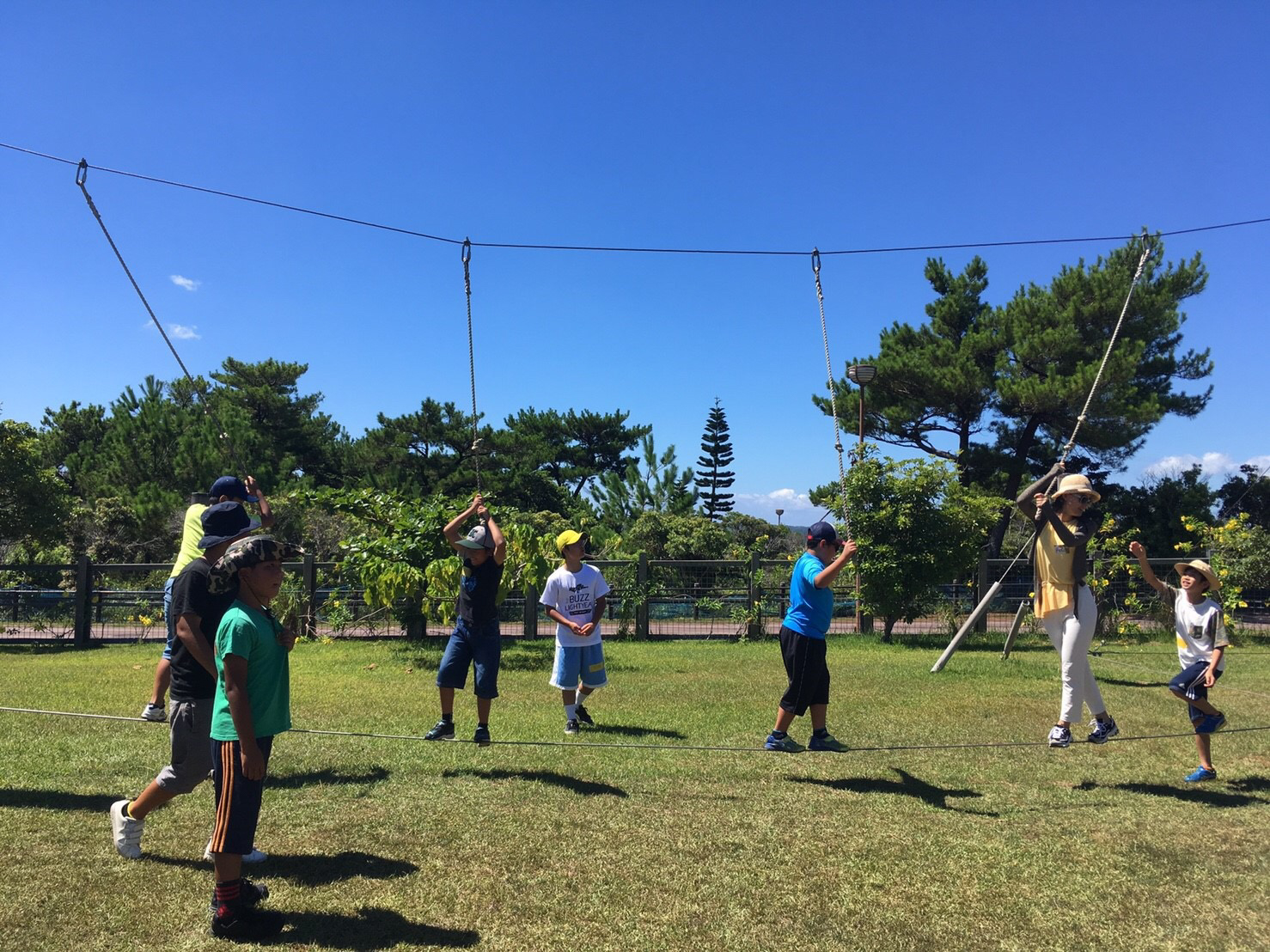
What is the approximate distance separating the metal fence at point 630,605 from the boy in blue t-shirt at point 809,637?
391 inches

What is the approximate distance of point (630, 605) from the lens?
55.2 ft

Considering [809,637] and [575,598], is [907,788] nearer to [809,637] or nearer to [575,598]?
[809,637]

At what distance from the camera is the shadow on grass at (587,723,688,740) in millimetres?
Answer: 7309

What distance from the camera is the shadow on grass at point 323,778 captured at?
5617 mm

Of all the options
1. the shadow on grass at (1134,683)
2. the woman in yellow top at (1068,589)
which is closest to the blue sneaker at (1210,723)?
the woman in yellow top at (1068,589)

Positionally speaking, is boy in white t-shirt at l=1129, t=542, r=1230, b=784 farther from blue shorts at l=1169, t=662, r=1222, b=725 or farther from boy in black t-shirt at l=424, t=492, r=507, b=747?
boy in black t-shirt at l=424, t=492, r=507, b=747

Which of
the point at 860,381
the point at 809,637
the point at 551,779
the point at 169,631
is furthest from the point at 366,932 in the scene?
the point at 860,381

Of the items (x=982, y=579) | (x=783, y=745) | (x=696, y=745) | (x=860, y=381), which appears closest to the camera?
(x=783, y=745)

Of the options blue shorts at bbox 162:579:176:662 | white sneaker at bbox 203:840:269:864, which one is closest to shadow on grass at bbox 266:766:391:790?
blue shorts at bbox 162:579:176:662

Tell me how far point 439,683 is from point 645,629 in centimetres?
1093

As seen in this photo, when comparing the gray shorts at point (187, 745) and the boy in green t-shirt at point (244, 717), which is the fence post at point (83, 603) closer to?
the gray shorts at point (187, 745)

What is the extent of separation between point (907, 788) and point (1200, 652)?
2.41 meters

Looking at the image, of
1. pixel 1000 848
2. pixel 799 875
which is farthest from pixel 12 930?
pixel 1000 848

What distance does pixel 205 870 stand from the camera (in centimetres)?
412
